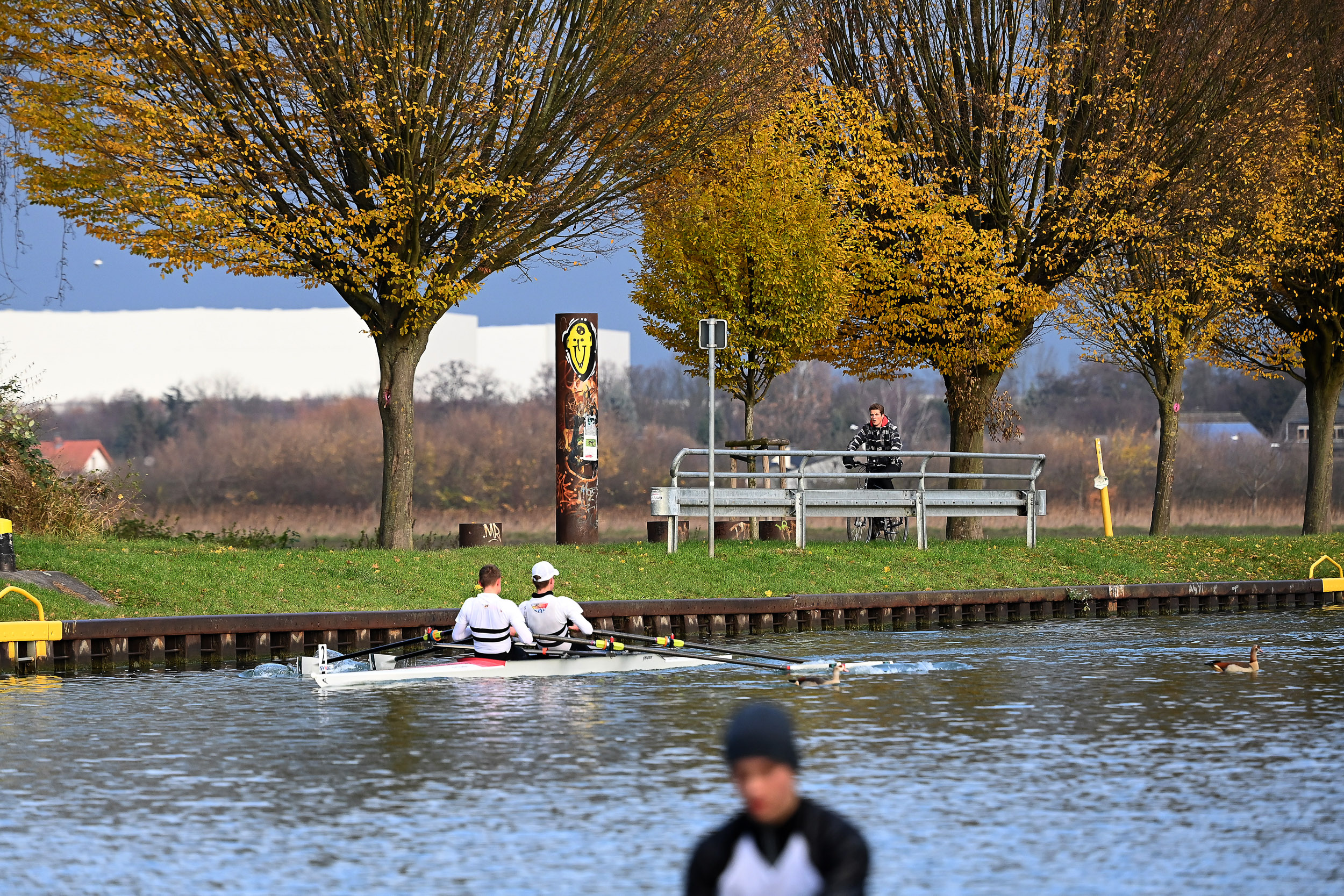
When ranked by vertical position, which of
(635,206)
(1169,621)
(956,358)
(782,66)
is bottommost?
(1169,621)

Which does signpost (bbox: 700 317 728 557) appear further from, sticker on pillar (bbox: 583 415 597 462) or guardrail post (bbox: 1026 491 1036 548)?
guardrail post (bbox: 1026 491 1036 548)

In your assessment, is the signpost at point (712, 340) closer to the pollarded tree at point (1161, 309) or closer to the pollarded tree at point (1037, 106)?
the pollarded tree at point (1037, 106)

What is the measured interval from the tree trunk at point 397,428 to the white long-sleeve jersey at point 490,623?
851 centimetres

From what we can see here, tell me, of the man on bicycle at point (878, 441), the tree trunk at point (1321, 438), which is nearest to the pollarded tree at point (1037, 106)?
the man on bicycle at point (878, 441)

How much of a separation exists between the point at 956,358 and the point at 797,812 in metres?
27.5

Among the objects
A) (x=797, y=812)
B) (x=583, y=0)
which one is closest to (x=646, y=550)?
(x=583, y=0)

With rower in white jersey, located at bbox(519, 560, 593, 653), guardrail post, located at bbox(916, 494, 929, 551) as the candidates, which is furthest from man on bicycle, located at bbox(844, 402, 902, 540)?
rower in white jersey, located at bbox(519, 560, 593, 653)

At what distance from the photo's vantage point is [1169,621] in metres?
23.0

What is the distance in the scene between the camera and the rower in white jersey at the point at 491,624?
16.2m

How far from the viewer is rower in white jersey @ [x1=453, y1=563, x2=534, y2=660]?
53.2ft

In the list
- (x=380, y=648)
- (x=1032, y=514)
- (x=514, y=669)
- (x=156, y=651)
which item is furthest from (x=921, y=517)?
(x=156, y=651)

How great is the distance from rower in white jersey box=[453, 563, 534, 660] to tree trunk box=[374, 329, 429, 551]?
851 cm

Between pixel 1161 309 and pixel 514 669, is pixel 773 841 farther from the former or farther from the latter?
pixel 1161 309

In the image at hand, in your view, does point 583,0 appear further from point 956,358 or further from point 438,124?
point 956,358
